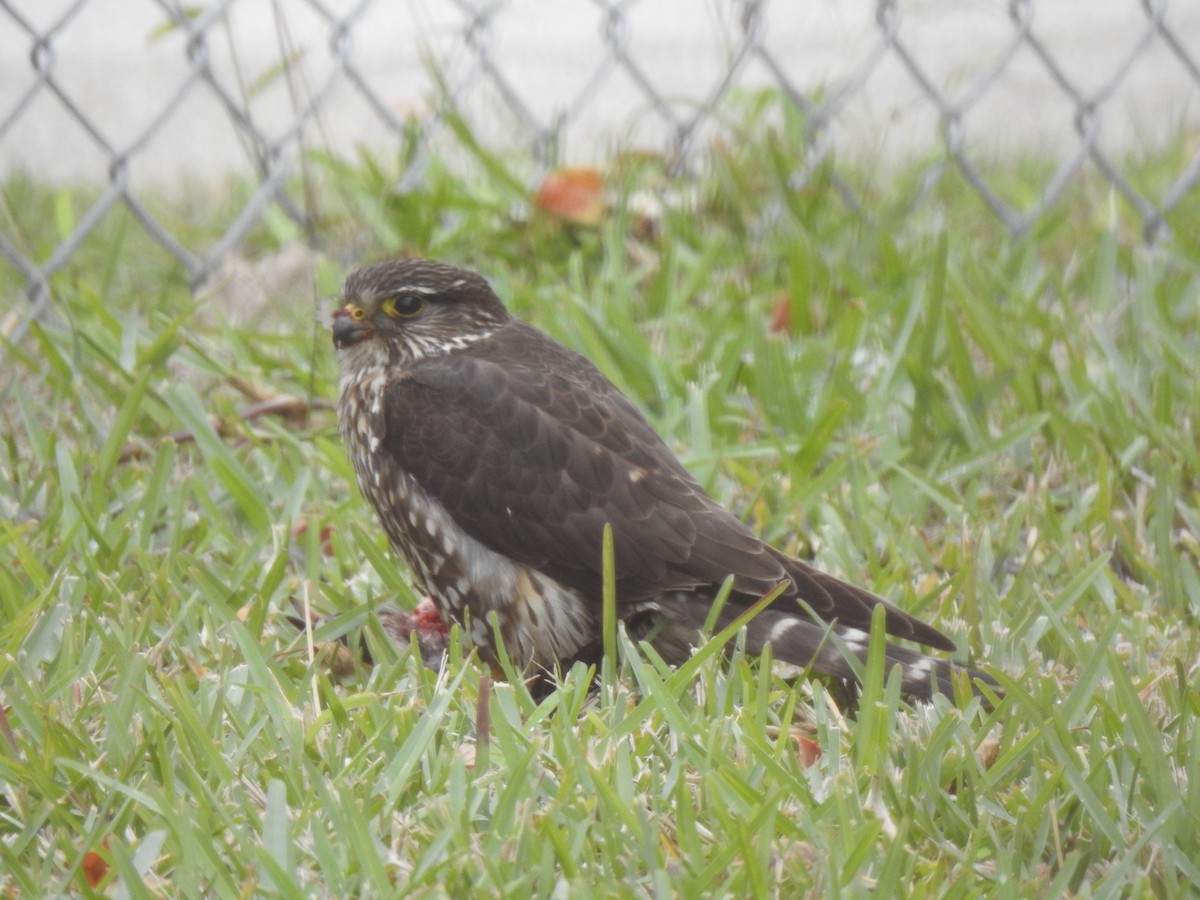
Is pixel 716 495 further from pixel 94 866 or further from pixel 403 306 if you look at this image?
pixel 94 866

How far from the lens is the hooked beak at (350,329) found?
3.62 metres

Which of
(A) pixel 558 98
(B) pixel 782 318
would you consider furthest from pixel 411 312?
(A) pixel 558 98

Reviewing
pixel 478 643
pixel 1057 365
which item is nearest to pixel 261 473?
pixel 478 643

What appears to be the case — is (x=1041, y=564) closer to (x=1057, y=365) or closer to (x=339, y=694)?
(x=1057, y=365)

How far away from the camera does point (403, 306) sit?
366cm

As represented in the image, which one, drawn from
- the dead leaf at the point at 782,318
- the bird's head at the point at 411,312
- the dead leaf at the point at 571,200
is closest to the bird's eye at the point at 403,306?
the bird's head at the point at 411,312

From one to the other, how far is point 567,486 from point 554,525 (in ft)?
0.29

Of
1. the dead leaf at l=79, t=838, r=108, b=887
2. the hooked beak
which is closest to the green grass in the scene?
the dead leaf at l=79, t=838, r=108, b=887

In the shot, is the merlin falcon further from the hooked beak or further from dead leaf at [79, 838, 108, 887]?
dead leaf at [79, 838, 108, 887]

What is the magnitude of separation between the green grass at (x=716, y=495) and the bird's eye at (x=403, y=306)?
442 millimetres

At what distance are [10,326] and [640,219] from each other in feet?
7.11

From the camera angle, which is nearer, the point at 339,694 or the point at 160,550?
the point at 339,694

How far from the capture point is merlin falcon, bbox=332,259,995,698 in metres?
3.06

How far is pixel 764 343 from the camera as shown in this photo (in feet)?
13.9
